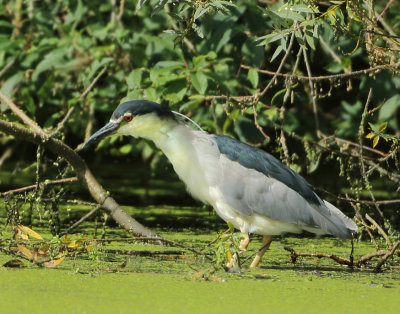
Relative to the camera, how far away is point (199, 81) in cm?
515

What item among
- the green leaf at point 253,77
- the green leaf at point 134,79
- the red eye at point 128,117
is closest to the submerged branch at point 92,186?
the red eye at point 128,117

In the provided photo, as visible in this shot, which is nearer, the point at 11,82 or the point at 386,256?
the point at 386,256

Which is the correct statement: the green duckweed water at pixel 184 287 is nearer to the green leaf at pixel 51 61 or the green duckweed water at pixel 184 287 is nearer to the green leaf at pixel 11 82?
the green leaf at pixel 51 61

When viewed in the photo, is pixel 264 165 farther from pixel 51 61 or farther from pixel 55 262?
pixel 51 61

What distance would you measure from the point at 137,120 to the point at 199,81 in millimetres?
1173

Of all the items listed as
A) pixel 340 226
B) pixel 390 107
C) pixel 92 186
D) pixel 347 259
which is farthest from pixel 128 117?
pixel 390 107

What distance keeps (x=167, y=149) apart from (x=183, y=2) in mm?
946

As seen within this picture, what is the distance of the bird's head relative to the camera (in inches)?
159

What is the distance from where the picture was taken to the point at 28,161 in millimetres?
8523

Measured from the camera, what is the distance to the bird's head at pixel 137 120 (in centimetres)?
405

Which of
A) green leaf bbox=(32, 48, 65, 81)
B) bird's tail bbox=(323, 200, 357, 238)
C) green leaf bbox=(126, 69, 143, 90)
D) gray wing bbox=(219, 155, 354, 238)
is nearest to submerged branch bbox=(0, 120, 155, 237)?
gray wing bbox=(219, 155, 354, 238)

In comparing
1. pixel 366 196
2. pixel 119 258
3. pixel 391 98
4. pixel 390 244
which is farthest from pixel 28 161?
pixel 390 244

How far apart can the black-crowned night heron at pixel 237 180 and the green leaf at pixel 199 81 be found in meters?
0.99

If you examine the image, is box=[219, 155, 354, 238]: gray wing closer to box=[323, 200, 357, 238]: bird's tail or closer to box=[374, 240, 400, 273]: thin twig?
box=[323, 200, 357, 238]: bird's tail
